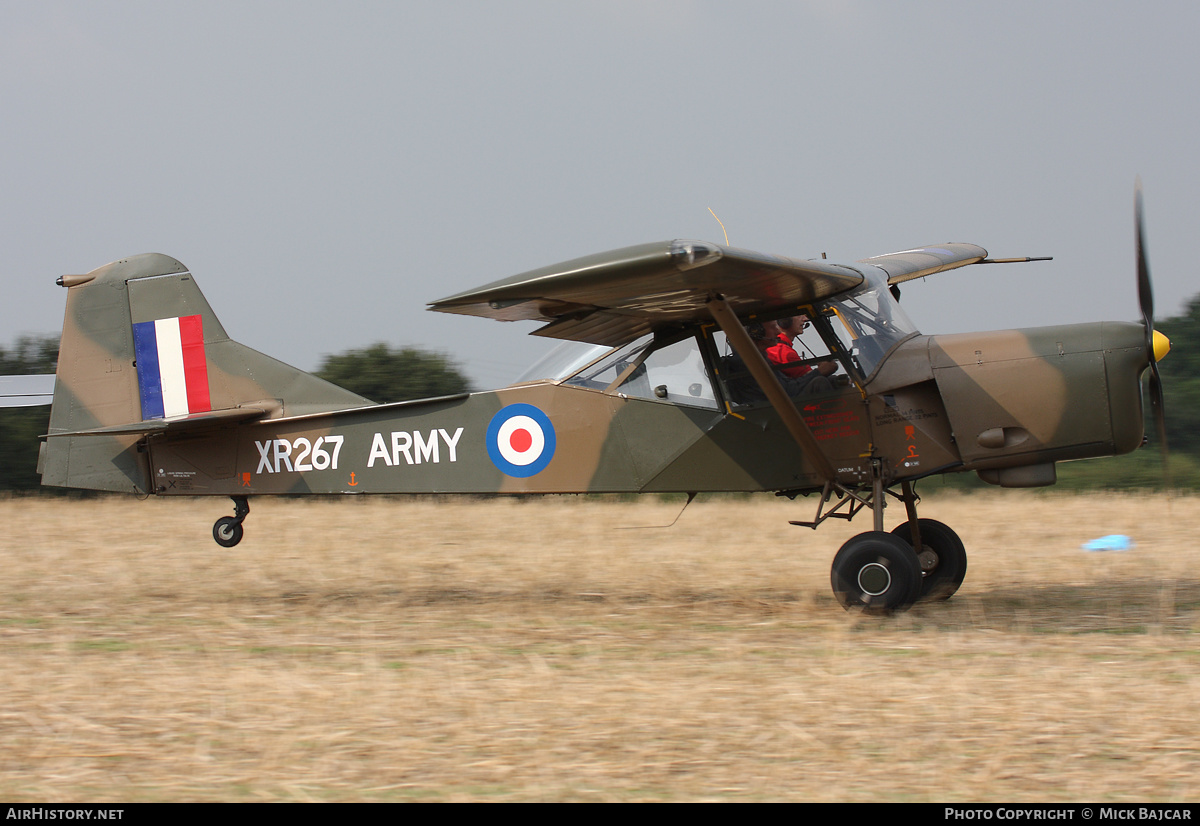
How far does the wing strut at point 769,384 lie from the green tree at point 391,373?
57.7 feet

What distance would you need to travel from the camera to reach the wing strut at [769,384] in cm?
649

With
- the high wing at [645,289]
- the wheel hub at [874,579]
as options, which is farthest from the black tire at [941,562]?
the high wing at [645,289]

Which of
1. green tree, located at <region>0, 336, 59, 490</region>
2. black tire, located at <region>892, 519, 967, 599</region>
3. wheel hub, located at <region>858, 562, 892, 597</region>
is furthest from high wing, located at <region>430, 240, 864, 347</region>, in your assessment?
green tree, located at <region>0, 336, 59, 490</region>

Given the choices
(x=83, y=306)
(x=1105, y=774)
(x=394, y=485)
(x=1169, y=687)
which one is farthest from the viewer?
(x=83, y=306)

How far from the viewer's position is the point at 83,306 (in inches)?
350

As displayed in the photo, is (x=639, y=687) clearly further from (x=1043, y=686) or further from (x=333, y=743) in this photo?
(x=1043, y=686)

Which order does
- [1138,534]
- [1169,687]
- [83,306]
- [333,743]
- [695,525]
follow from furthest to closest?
1. [695,525]
2. [1138,534]
3. [83,306]
4. [1169,687]
5. [333,743]

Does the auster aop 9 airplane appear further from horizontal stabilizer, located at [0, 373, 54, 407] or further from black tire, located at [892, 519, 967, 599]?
horizontal stabilizer, located at [0, 373, 54, 407]

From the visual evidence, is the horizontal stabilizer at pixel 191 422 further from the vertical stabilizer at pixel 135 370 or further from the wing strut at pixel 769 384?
the wing strut at pixel 769 384

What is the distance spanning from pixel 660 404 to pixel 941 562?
249cm

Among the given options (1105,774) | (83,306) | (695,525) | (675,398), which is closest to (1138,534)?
(695,525)

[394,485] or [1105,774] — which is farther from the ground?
[394,485]

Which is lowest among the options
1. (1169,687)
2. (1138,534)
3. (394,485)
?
(1138,534)
